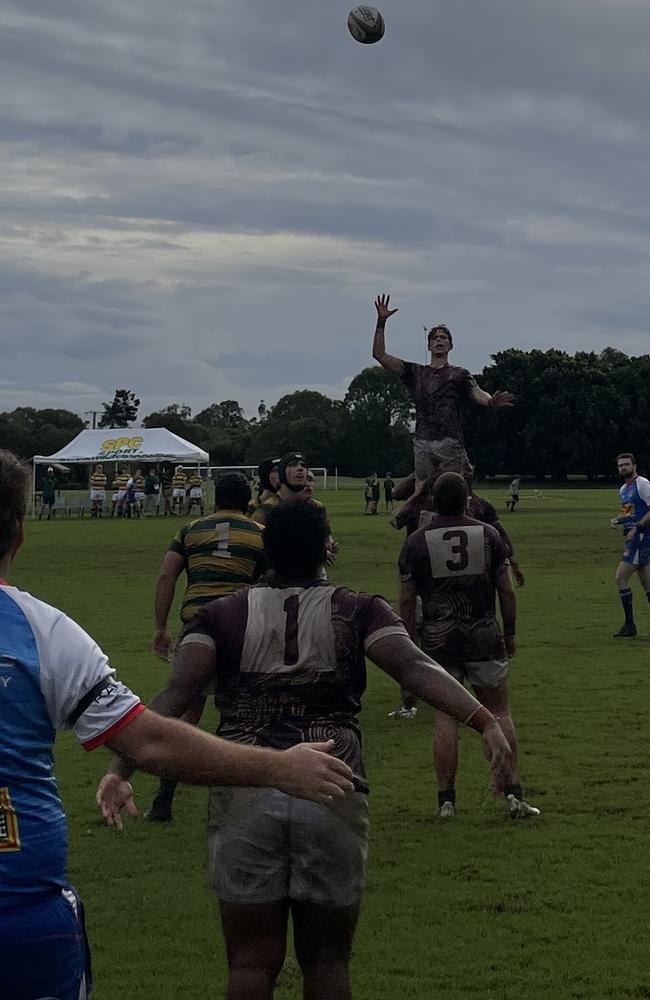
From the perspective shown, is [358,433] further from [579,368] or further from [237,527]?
[237,527]

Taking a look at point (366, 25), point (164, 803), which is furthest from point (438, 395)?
point (366, 25)

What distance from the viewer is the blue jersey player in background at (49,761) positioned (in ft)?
9.87

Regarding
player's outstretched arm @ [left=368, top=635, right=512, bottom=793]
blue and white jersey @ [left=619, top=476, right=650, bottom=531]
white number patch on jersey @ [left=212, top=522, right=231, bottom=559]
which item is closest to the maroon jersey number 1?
player's outstretched arm @ [left=368, top=635, right=512, bottom=793]

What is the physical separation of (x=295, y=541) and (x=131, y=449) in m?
49.8

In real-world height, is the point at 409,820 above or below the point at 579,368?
below

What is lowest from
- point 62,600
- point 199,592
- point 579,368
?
point 62,600

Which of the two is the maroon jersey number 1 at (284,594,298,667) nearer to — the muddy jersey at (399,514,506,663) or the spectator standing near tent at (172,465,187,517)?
the muddy jersey at (399,514,506,663)

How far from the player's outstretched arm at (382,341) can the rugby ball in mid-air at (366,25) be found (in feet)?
16.3

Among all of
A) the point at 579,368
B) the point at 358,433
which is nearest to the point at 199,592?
the point at 579,368

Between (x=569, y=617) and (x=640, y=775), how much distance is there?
1046 centimetres

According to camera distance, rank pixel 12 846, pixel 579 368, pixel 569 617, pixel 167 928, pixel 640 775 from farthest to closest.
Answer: pixel 579 368, pixel 569 617, pixel 640 775, pixel 167 928, pixel 12 846

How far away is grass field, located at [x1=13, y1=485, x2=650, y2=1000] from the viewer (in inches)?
235

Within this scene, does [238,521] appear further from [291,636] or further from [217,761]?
[217,761]

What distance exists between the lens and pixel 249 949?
4430 mm
